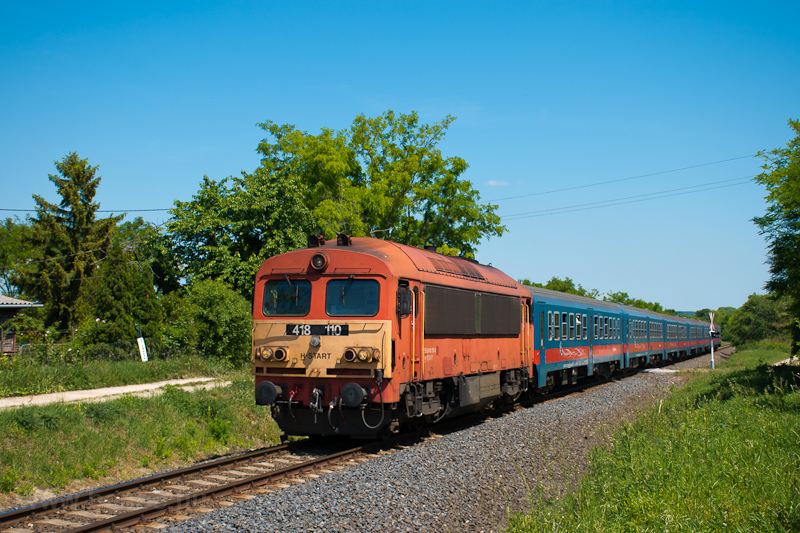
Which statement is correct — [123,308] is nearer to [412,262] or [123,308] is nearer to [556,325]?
[556,325]

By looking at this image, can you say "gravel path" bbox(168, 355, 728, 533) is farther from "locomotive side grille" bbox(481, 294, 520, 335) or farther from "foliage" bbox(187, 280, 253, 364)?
"foliage" bbox(187, 280, 253, 364)

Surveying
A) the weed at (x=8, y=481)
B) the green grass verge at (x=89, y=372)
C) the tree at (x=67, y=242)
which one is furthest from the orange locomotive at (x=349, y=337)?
the tree at (x=67, y=242)

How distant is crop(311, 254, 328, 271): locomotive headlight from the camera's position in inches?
446

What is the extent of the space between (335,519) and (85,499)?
3.33 metres

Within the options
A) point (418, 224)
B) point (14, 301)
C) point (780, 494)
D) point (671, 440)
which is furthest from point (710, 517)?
point (14, 301)

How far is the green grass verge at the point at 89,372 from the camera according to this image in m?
17.3

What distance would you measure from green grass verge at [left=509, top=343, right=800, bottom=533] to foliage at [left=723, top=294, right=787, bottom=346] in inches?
2655

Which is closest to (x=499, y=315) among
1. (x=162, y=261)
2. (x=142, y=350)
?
(x=142, y=350)

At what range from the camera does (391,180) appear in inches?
1433

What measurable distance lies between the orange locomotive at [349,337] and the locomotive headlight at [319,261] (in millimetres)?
17

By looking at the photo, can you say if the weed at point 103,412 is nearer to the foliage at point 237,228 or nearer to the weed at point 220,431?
the weed at point 220,431

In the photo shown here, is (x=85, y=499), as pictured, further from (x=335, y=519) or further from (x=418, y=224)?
(x=418, y=224)

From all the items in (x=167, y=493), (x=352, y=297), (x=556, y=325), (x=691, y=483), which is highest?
(x=352, y=297)

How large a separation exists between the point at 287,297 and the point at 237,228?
16080 millimetres
